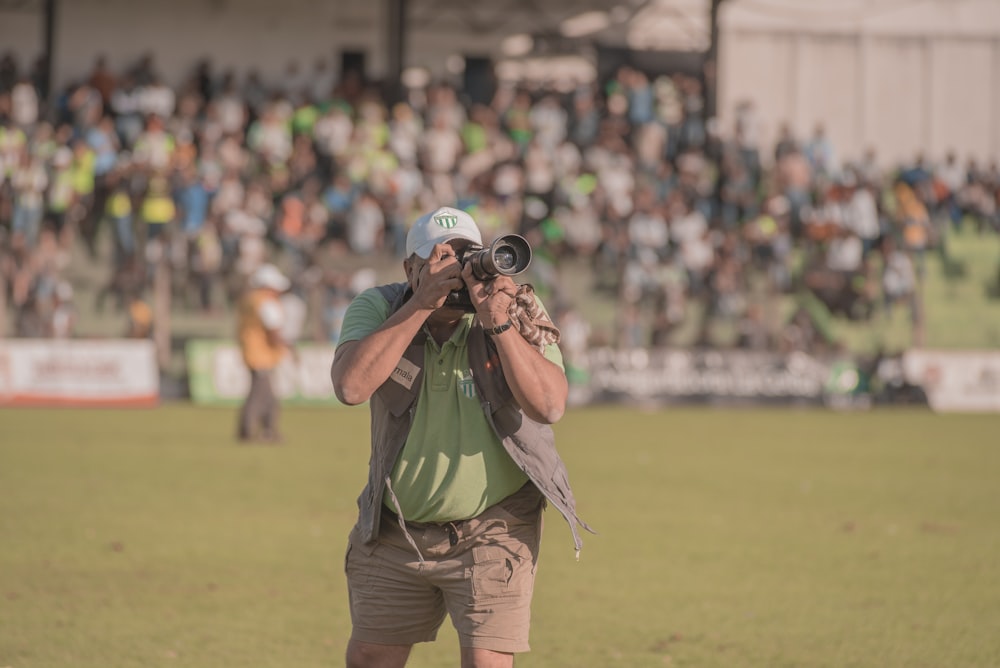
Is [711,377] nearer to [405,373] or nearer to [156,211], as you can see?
[156,211]

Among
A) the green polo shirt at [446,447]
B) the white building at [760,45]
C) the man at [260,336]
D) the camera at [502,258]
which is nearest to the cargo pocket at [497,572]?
the green polo shirt at [446,447]

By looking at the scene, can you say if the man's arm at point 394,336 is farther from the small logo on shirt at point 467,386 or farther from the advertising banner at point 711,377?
the advertising banner at point 711,377

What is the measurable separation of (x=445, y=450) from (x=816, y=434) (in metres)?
17.4

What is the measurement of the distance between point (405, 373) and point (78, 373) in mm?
20170

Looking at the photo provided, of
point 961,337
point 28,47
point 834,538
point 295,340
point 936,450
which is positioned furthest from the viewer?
point 28,47

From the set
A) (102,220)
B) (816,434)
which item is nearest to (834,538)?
(816,434)

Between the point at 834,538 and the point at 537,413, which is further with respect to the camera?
the point at 834,538

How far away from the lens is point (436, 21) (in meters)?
35.2

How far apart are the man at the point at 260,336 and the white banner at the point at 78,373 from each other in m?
7.07

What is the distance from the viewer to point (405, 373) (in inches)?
191

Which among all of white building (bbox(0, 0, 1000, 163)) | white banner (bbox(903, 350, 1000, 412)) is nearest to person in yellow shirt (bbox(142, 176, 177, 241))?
white building (bbox(0, 0, 1000, 163))

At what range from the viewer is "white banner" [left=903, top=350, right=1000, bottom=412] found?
27.5 meters

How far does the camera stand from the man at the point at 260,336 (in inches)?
682

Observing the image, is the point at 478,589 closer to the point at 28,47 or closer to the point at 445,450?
the point at 445,450
